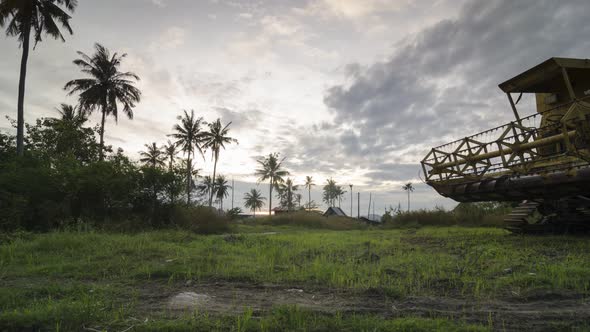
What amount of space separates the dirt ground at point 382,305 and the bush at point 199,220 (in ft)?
47.0

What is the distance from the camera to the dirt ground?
3709mm

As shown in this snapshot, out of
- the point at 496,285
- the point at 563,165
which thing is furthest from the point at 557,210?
the point at 496,285

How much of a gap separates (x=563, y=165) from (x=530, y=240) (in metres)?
2.40

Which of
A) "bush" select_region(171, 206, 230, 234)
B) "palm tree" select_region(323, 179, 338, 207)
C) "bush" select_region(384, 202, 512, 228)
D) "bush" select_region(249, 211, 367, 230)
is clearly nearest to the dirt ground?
"bush" select_region(171, 206, 230, 234)

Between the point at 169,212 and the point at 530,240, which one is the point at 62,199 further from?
the point at 530,240

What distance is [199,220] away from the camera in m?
20.9

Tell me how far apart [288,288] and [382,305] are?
169 centimetres

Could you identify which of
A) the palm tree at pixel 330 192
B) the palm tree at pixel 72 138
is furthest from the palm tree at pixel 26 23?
the palm tree at pixel 330 192

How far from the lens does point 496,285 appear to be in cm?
516

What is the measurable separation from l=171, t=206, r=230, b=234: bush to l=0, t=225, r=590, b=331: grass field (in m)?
10.1

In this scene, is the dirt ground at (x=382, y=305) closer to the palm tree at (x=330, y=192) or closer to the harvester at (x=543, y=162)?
the harvester at (x=543, y=162)

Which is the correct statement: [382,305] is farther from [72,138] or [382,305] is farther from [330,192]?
[330,192]

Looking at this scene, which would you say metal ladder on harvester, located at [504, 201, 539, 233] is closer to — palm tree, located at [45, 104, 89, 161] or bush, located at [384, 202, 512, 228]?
bush, located at [384, 202, 512, 228]

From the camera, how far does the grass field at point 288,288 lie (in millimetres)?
3662
